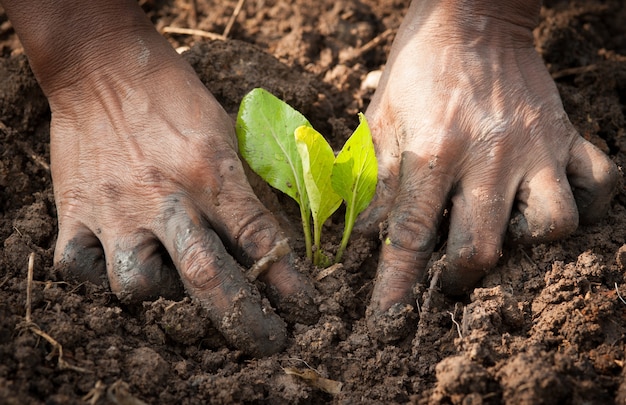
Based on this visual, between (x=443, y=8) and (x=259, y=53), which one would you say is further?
(x=259, y=53)

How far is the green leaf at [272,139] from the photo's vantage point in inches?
67.6

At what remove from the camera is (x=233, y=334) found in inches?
60.6

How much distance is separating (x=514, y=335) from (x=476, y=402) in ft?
0.96

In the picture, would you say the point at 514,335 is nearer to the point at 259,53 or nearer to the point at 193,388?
the point at 193,388

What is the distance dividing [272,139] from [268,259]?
34cm

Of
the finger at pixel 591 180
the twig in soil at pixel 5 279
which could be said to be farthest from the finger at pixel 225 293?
the finger at pixel 591 180

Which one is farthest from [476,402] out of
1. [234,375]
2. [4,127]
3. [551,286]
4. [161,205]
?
[4,127]

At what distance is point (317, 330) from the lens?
158cm

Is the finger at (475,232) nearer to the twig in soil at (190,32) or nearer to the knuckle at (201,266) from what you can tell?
the knuckle at (201,266)

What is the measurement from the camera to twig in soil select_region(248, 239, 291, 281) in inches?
63.1

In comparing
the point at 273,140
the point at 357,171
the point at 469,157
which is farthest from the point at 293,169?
the point at 469,157

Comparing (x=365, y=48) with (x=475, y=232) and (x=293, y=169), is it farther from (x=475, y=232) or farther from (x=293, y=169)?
(x=475, y=232)

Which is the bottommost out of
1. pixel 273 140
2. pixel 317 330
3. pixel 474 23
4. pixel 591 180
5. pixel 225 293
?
pixel 317 330

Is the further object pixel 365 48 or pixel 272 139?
pixel 365 48
